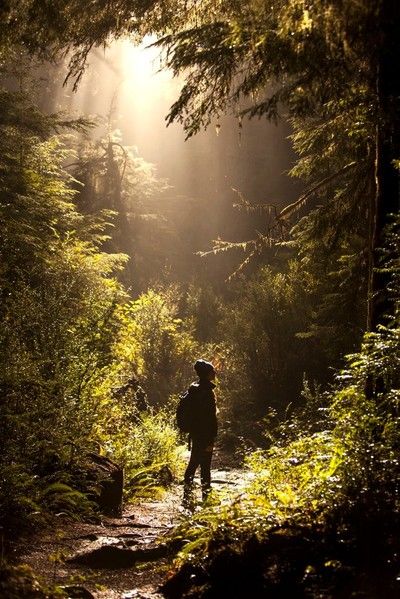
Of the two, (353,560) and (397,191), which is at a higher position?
(397,191)

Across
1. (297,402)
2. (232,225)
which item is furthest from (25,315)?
(232,225)

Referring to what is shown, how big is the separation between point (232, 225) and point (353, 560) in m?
42.4

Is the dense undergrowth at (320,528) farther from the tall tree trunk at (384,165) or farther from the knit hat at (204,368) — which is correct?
the knit hat at (204,368)

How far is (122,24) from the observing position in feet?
22.0

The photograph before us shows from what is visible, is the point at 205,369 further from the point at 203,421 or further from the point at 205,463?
the point at 205,463

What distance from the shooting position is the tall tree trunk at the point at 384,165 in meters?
5.79

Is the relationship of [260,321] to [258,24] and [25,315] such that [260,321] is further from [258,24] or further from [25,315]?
[258,24]

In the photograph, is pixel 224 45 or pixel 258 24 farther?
pixel 224 45

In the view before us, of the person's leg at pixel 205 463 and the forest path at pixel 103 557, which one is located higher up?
the person's leg at pixel 205 463

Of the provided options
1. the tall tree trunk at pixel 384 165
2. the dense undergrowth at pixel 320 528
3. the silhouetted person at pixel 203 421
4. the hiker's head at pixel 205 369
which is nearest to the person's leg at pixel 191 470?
the silhouetted person at pixel 203 421

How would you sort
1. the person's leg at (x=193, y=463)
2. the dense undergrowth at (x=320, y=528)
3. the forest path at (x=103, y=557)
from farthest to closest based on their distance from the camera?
the person's leg at (x=193, y=463) < the forest path at (x=103, y=557) < the dense undergrowth at (x=320, y=528)

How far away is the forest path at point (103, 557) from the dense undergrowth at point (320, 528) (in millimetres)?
479

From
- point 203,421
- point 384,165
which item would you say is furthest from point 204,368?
point 384,165

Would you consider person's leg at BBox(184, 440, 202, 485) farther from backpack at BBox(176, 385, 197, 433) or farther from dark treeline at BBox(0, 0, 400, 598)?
dark treeline at BBox(0, 0, 400, 598)
